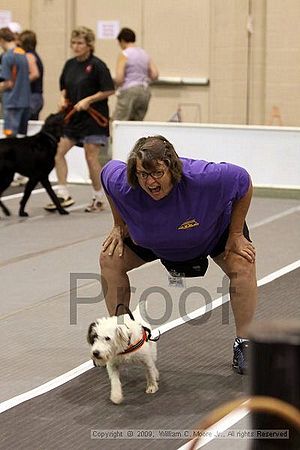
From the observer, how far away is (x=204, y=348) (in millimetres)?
5000

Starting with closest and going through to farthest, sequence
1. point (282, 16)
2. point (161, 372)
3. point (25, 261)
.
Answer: point (161, 372) < point (25, 261) < point (282, 16)

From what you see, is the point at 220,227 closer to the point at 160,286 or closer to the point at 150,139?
the point at 150,139

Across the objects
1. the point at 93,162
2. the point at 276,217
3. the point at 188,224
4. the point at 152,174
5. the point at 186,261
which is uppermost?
the point at 152,174

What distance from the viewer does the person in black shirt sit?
899cm

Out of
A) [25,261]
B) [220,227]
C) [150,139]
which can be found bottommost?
[25,261]

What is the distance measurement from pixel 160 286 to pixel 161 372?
5.52 feet

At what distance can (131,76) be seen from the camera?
Answer: 36.8ft

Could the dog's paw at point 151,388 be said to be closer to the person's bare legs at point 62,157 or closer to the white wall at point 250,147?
the person's bare legs at point 62,157

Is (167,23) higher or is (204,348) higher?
(167,23)

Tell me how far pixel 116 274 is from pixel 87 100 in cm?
447

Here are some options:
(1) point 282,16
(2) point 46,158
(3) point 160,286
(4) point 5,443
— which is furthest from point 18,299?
(1) point 282,16

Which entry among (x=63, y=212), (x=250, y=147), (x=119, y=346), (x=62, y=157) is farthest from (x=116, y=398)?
(x=250, y=147)

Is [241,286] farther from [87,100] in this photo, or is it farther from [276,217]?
[87,100]

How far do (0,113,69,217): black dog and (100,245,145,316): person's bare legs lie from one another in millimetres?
4106
